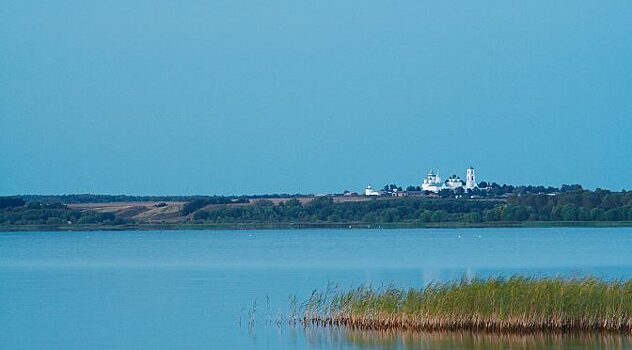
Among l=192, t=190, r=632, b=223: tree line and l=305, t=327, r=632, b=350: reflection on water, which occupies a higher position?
l=192, t=190, r=632, b=223: tree line

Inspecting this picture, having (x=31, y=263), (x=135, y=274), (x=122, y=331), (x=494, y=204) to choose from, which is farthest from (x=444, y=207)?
(x=122, y=331)

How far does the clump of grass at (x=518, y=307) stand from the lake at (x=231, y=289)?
308 millimetres

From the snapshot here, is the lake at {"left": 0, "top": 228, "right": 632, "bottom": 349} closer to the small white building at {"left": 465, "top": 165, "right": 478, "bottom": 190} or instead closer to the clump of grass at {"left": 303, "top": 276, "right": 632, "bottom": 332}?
the clump of grass at {"left": 303, "top": 276, "right": 632, "bottom": 332}

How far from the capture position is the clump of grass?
2117 cm

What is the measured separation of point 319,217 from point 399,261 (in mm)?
71505

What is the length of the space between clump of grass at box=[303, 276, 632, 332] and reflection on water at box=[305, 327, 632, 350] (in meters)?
0.22

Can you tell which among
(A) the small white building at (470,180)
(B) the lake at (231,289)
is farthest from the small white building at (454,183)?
(B) the lake at (231,289)

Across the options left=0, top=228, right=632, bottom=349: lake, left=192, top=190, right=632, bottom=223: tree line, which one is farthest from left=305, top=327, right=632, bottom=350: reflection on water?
left=192, top=190, right=632, bottom=223: tree line

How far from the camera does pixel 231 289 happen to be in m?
35.7

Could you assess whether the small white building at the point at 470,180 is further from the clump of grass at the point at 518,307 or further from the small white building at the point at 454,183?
the clump of grass at the point at 518,307

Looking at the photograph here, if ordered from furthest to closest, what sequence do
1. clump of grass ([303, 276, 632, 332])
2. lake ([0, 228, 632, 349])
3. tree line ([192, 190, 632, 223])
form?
1. tree line ([192, 190, 632, 223])
2. lake ([0, 228, 632, 349])
3. clump of grass ([303, 276, 632, 332])

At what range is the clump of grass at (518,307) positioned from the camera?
834 inches

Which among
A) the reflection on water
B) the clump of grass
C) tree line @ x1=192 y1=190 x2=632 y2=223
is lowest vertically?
the reflection on water

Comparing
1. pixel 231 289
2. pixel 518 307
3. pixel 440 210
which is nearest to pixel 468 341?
pixel 518 307
